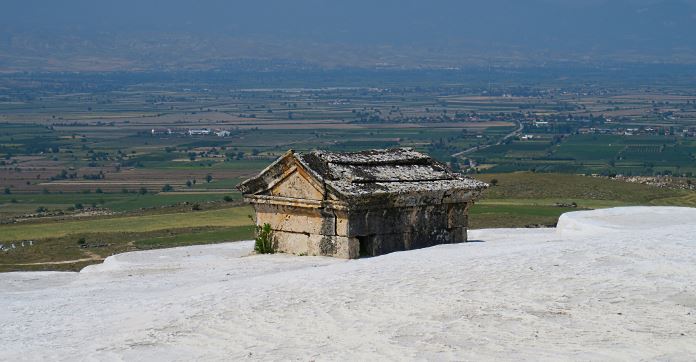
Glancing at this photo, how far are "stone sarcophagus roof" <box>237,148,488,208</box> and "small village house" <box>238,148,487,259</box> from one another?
0.01 m

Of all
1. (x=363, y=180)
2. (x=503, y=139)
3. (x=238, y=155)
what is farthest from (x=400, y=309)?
(x=503, y=139)

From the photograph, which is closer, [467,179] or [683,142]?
[467,179]

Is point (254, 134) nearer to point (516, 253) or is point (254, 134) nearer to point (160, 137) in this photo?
point (160, 137)

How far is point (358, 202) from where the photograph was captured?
61.1 feet

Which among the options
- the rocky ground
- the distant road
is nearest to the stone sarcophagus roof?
the rocky ground

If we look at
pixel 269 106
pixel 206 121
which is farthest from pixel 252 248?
pixel 269 106

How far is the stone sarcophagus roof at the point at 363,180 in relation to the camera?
62.1ft

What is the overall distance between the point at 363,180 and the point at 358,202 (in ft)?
2.27

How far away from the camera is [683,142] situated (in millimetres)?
106500

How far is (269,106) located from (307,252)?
552 ft

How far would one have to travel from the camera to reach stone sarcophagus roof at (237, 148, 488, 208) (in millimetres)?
18922

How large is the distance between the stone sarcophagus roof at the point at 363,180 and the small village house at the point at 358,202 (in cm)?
1

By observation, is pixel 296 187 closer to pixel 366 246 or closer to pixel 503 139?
pixel 366 246

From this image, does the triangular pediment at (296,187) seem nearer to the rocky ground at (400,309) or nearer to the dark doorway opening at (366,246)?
the dark doorway opening at (366,246)
